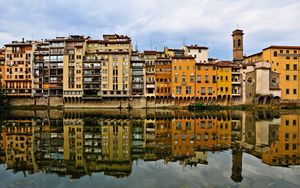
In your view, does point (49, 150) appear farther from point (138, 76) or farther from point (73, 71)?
point (73, 71)

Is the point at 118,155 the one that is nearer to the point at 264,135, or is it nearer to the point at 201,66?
the point at 264,135

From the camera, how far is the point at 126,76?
8075cm

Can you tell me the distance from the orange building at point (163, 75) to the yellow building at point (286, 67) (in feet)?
105

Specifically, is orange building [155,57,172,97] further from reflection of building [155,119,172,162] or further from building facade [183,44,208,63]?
reflection of building [155,119,172,162]

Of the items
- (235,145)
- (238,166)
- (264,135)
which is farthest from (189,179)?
(264,135)

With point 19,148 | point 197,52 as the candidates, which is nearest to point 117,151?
point 19,148

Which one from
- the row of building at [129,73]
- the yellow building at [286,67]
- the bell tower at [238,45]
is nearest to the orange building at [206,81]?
the row of building at [129,73]

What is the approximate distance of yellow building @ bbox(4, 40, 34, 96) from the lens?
3246 inches

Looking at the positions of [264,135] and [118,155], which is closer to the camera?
[118,155]

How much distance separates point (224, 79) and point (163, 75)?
756 inches

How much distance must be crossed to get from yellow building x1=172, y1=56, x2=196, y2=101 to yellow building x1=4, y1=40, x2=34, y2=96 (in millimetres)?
43901

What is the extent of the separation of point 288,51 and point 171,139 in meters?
72.3

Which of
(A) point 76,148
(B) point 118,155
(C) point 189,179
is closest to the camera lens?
(C) point 189,179

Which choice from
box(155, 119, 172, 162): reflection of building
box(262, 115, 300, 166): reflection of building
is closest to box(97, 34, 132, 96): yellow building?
box(155, 119, 172, 162): reflection of building
